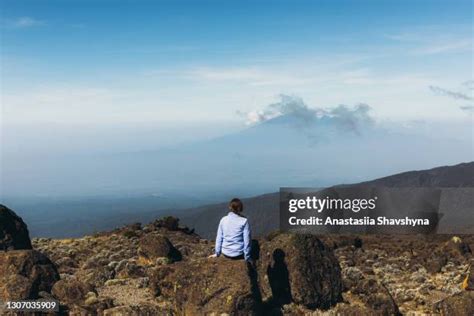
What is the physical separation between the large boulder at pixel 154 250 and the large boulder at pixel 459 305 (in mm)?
13582

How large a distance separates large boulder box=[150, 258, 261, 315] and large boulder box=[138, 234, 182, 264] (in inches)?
411

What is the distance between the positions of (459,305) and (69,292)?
12146 millimetres

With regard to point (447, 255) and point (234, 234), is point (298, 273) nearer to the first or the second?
point (234, 234)

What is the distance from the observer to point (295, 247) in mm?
18656

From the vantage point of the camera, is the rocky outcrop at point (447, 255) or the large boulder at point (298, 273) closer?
the large boulder at point (298, 273)

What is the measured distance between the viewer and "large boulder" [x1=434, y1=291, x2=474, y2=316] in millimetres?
16312

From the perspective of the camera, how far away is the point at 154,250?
26.6m

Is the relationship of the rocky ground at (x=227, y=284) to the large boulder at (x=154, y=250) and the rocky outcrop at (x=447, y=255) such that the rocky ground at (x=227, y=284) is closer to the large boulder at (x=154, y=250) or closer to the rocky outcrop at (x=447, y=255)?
the large boulder at (x=154, y=250)

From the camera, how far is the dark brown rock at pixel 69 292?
17.8 meters

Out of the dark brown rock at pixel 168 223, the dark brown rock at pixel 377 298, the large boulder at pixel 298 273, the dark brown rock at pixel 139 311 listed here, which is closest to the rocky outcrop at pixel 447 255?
the dark brown rock at pixel 377 298

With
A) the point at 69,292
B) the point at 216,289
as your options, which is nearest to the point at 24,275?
the point at 69,292

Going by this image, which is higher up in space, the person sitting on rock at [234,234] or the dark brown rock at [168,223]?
the person sitting on rock at [234,234]

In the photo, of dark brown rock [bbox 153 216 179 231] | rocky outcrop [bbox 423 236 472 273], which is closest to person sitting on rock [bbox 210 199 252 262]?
rocky outcrop [bbox 423 236 472 273]

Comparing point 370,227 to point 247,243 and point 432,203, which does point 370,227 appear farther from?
point 247,243
